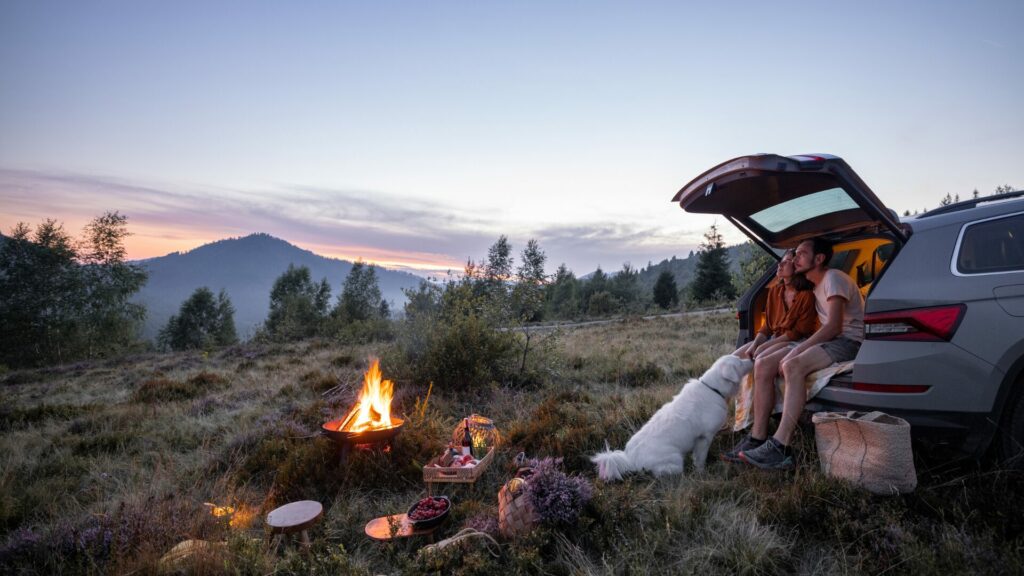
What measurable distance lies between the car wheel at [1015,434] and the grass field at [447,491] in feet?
0.40

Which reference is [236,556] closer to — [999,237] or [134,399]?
[999,237]

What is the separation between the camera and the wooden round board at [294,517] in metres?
3.00

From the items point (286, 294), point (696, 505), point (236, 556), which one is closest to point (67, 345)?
point (286, 294)

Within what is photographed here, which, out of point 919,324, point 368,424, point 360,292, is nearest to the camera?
point 919,324

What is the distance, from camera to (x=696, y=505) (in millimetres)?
3094

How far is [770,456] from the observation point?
142 inches

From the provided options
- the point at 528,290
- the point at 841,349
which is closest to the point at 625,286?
the point at 528,290

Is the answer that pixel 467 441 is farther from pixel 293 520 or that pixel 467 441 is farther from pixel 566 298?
pixel 566 298

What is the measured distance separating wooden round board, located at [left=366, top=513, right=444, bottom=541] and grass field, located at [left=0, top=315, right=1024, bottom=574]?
0.11 metres

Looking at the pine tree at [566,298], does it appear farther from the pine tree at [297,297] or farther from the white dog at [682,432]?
the white dog at [682,432]

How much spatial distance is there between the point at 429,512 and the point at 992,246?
14.3ft

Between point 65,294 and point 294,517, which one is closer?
point 294,517

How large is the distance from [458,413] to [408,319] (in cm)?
345

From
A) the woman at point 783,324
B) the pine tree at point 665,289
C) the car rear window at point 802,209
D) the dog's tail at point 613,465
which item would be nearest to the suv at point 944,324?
the car rear window at point 802,209
